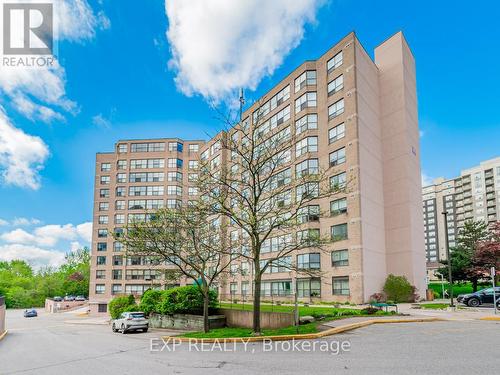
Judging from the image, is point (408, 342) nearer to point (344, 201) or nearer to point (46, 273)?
point (344, 201)

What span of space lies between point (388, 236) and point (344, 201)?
7206mm

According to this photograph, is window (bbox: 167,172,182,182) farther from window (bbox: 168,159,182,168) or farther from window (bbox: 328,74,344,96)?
window (bbox: 328,74,344,96)

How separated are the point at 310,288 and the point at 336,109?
19.3 metres

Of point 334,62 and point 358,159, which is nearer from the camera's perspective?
point 358,159

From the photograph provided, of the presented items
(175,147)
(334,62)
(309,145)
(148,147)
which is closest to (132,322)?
(309,145)

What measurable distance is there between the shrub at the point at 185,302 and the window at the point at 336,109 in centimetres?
2416

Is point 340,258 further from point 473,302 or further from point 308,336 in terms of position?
point 308,336

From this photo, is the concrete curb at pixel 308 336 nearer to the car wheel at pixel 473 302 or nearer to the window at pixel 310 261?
the car wheel at pixel 473 302

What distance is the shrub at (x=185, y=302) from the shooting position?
32000 millimetres

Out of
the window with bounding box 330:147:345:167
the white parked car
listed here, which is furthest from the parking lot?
the window with bounding box 330:147:345:167

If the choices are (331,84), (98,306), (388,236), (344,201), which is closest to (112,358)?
(344,201)

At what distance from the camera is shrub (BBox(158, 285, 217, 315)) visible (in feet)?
105

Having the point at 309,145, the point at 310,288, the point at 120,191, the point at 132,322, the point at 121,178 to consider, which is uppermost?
the point at 121,178

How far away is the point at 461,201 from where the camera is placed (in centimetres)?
14438
